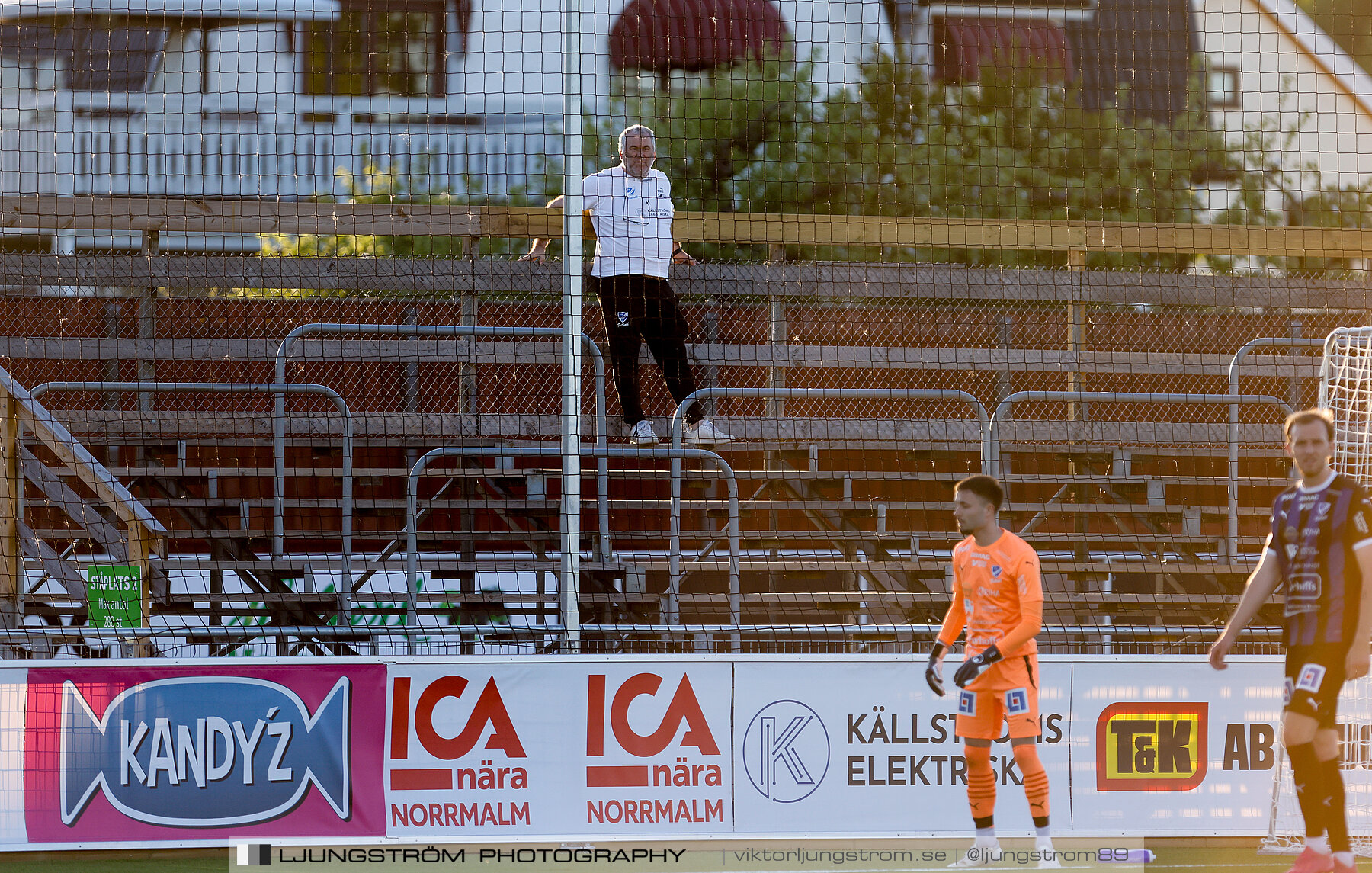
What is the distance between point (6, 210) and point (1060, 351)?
22.1ft

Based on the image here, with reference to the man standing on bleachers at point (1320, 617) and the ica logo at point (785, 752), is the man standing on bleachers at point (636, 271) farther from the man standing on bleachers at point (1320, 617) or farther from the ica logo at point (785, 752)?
the man standing on bleachers at point (1320, 617)

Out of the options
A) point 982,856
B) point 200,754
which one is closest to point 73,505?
point 200,754

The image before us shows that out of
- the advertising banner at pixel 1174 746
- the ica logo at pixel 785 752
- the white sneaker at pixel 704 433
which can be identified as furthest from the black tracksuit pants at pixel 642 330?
the advertising banner at pixel 1174 746

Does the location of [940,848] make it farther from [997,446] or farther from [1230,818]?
[997,446]

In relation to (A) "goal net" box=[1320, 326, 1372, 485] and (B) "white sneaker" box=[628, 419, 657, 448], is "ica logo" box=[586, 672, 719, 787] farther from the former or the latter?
(A) "goal net" box=[1320, 326, 1372, 485]

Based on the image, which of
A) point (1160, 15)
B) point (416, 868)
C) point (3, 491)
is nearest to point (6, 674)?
point (3, 491)

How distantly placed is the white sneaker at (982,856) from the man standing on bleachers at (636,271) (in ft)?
9.76

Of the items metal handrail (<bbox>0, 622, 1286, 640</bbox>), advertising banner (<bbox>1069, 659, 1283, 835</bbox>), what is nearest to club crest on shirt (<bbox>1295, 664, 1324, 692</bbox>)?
metal handrail (<bbox>0, 622, 1286, 640</bbox>)

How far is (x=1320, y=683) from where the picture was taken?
17.7 ft

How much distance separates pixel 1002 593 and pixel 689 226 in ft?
11.4

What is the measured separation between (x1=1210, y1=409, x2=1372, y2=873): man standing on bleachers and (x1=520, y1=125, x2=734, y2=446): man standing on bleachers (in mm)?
3569

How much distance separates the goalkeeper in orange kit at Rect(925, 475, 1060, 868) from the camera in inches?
239

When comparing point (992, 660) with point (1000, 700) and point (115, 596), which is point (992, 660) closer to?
point (1000, 700)

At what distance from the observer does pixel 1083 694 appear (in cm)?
719
